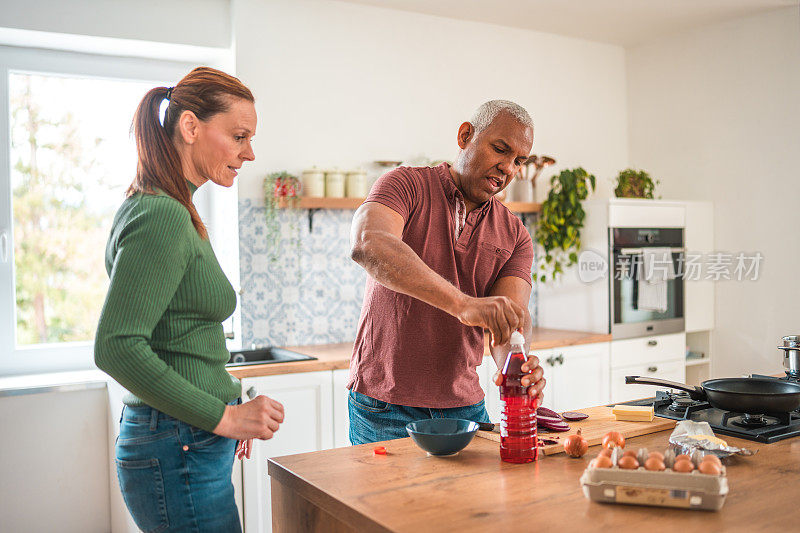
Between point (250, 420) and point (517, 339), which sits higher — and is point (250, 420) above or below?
below

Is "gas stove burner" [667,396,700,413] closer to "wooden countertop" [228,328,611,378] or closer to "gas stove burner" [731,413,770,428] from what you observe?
"gas stove burner" [731,413,770,428]

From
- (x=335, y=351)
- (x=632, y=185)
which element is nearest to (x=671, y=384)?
(x=335, y=351)

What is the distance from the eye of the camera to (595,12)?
13.9 feet

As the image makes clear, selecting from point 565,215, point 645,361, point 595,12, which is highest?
point 595,12

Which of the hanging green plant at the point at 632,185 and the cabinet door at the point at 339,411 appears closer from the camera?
the cabinet door at the point at 339,411

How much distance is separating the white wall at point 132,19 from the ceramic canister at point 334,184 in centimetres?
84

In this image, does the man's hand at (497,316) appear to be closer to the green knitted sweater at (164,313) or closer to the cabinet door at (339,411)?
the green knitted sweater at (164,313)

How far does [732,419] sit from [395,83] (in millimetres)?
2786

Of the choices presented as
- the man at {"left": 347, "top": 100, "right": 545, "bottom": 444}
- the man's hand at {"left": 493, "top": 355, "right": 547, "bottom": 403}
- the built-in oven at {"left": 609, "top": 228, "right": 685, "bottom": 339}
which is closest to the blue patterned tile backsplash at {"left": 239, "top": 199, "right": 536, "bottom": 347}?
the built-in oven at {"left": 609, "top": 228, "right": 685, "bottom": 339}

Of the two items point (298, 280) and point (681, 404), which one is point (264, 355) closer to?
point (298, 280)

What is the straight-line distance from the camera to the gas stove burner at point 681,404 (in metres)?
1.94

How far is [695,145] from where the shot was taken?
15.2 feet

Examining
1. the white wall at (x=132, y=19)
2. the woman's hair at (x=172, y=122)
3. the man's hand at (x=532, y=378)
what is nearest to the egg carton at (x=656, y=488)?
the man's hand at (x=532, y=378)

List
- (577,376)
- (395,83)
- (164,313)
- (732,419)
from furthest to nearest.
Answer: (395,83) < (577,376) < (732,419) < (164,313)
